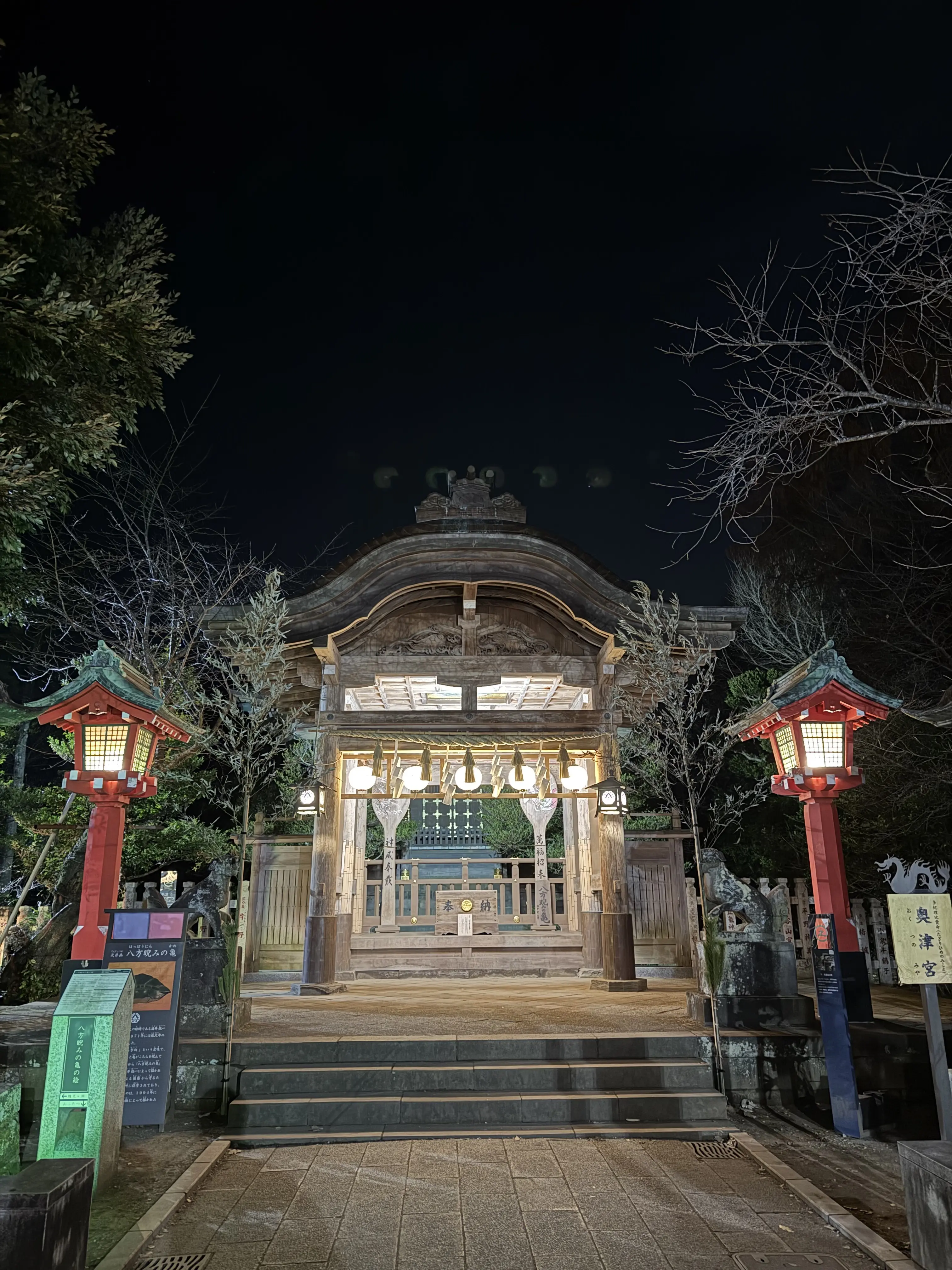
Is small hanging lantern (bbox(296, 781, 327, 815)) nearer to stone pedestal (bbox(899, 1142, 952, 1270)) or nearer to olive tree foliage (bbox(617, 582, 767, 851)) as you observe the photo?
olive tree foliage (bbox(617, 582, 767, 851))

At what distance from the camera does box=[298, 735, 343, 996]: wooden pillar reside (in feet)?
39.5

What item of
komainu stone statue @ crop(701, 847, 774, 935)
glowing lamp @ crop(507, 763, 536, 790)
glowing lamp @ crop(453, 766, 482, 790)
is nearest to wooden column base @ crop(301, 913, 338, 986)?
glowing lamp @ crop(453, 766, 482, 790)

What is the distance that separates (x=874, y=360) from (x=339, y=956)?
1203 cm

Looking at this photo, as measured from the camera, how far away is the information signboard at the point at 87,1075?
17.6ft

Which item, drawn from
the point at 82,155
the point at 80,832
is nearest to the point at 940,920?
the point at 82,155

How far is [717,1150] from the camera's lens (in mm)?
6453

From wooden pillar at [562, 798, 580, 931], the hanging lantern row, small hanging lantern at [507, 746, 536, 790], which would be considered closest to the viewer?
the hanging lantern row

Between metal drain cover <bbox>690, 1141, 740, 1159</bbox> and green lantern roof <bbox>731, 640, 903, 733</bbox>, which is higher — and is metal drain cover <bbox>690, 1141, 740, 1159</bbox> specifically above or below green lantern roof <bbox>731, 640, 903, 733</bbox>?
below

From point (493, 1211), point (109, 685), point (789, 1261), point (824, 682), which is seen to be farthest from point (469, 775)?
point (789, 1261)

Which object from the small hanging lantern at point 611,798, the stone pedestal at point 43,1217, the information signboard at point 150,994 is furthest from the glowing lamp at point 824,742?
the stone pedestal at point 43,1217

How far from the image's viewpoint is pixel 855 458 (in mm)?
15609

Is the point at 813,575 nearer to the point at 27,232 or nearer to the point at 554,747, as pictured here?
the point at 554,747

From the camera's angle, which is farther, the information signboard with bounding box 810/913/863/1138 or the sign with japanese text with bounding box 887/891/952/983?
the information signboard with bounding box 810/913/863/1138

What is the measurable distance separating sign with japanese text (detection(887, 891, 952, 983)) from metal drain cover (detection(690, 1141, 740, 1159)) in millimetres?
2275
